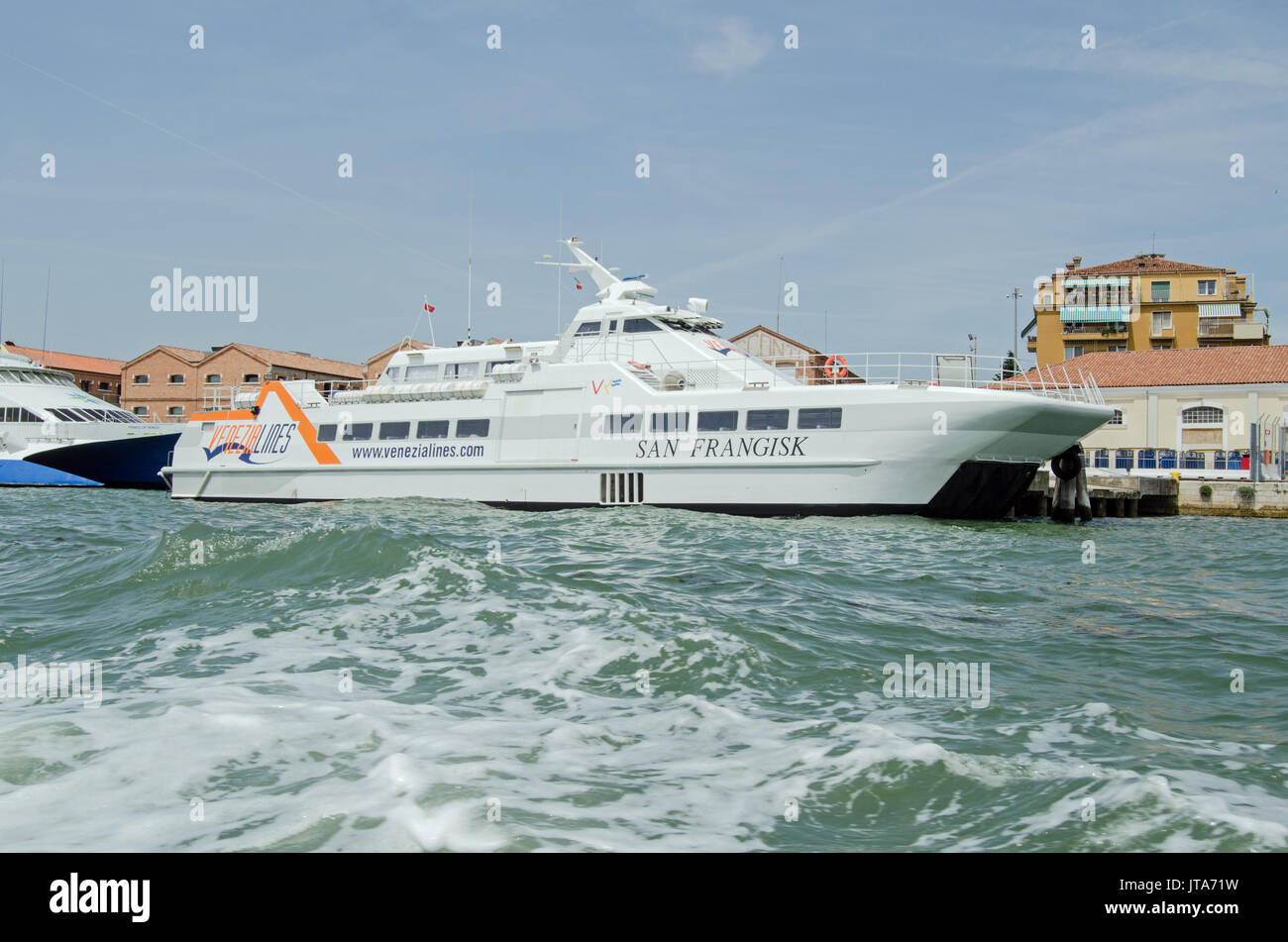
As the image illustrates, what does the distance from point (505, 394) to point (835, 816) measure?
1965 centimetres

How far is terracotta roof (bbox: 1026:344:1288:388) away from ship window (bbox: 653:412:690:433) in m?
23.4

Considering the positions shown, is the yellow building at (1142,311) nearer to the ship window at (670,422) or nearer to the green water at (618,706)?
the ship window at (670,422)

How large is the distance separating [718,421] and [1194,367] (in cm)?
3046

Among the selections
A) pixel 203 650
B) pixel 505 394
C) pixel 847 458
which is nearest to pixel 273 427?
pixel 505 394

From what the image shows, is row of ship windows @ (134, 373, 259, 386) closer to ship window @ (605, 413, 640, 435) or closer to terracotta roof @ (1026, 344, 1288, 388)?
ship window @ (605, 413, 640, 435)

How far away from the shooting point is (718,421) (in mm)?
20156

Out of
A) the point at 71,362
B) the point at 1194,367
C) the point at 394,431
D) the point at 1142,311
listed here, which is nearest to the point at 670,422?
the point at 394,431

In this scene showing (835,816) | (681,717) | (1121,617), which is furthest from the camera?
(1121,617)

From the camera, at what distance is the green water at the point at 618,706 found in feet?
12.5

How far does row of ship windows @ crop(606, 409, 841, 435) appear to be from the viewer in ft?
63.0

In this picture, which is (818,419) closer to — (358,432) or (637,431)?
(637,431)

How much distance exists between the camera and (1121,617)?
8406mm

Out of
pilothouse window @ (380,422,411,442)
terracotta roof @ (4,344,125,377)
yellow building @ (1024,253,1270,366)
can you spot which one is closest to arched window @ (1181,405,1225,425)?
yellow building @ (1024,253,1270,366)
